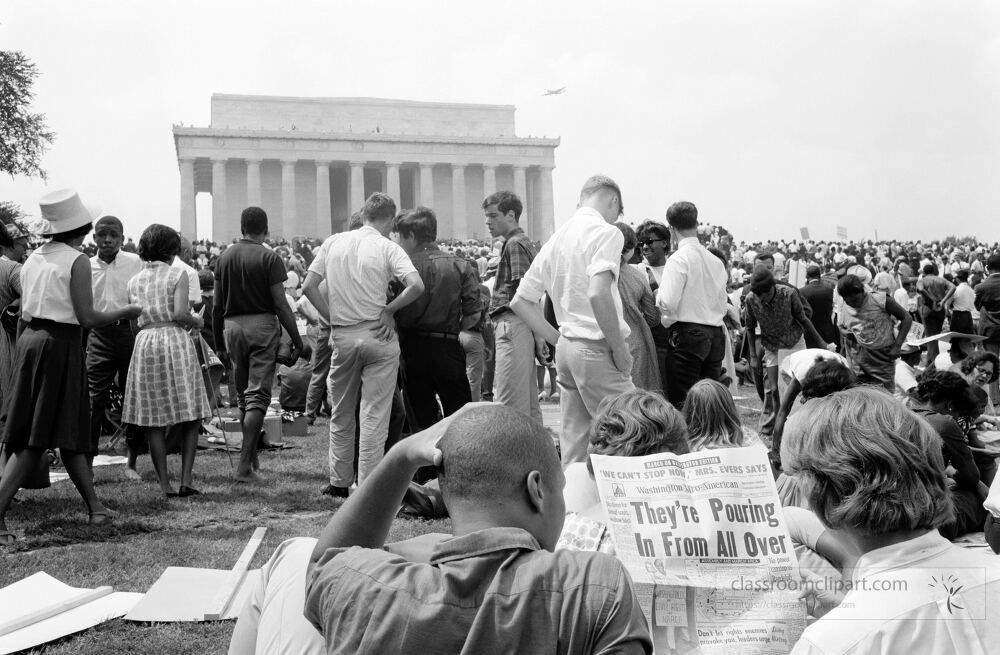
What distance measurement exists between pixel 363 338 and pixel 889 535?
464cm

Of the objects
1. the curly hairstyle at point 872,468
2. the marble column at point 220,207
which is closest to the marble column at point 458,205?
the marble column at point 220,207

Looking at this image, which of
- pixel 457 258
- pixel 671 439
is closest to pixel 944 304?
pixel 457 258

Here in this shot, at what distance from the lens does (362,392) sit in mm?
6344

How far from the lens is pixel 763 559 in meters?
2.23

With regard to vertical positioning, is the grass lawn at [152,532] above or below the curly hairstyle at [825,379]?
below

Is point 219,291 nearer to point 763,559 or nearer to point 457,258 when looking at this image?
point 457,258

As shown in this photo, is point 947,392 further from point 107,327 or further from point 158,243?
point 107,327

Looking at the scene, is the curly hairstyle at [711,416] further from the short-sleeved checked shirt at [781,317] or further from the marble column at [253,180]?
the marble column at [253,180]

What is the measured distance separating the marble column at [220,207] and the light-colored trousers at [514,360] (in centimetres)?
5747

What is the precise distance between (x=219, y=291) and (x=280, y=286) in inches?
19.8

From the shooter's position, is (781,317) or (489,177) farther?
(489,177)

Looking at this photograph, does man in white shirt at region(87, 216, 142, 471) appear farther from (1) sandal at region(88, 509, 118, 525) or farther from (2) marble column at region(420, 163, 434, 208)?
(2) marble column at region(420, 163, 434, 208)

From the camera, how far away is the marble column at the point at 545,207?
6731 cm

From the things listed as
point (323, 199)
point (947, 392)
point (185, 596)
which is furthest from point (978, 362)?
point (323, 199)
